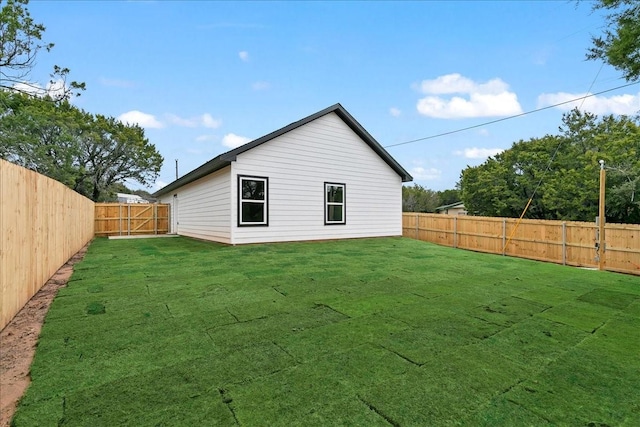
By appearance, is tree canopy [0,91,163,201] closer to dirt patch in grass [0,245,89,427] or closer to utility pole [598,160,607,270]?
dirt patch in grass [0,245,89,427]

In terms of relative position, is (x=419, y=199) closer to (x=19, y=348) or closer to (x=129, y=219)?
(x=129, y=219)

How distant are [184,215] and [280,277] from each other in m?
10.7

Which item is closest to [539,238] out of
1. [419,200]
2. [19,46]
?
[19,46]

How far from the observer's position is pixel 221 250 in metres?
8.68

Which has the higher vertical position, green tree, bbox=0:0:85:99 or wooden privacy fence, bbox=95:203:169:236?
green tree, bbox=0:0:85:99

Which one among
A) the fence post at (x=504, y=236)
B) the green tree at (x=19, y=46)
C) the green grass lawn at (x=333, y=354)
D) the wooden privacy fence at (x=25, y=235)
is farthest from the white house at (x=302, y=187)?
the green tree at (x=19, y=46)

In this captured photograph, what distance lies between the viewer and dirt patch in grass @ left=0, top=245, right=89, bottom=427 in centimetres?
200

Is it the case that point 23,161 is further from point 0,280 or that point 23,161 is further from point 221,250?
point 0,280

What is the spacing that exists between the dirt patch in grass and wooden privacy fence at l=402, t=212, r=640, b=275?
437 inches

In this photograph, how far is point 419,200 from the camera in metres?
41.2

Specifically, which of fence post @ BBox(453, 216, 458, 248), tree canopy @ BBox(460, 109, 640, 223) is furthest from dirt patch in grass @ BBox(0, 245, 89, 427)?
tree canopy @ BBox(460, 109, 640, 223)

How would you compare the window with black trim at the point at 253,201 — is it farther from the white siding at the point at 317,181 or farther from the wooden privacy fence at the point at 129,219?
the wooden privacy fence at the point at 129,219

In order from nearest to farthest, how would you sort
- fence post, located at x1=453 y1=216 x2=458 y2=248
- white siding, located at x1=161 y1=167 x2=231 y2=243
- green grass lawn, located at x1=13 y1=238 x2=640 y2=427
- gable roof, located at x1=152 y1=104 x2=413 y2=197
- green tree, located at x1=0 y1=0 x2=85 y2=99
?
green grass lawn, located at x1=13 y1=238 x2=640 y2=427 → gable roof, located at x1=152 y1=104 x2=413 y2=197 → white siding, located at x1=161 y1=167 x2=231 y2=243 → fence post, located at x1=453 y1=216 x2=458 y2=248 → green tree, located at x1=0 y1=0 x2=85 y2=99

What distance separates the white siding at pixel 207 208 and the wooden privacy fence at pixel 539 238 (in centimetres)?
843
